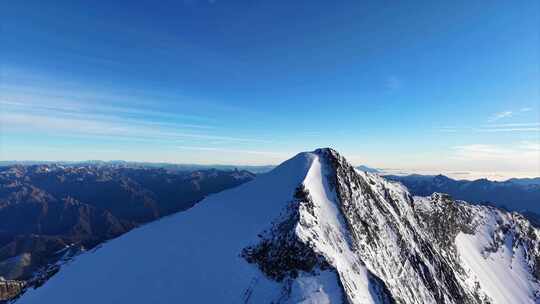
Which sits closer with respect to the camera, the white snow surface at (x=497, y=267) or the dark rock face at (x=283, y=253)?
the dark rock face at (x=283, y=253)

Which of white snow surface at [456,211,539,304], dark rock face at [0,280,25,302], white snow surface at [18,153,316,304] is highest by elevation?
white snow surface at [18,153,316,304]

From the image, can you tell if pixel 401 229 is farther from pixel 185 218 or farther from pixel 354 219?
pixel 185 218

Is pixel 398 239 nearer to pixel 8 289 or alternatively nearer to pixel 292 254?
pixel 292 254

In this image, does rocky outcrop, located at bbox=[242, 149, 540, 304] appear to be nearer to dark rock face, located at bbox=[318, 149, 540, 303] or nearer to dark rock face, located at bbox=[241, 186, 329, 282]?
dark rock face, located at bbox=[241, 186, 329, 282]

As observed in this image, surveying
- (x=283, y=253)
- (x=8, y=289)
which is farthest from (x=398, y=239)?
(x=8, y=289)

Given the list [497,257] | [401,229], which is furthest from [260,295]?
[497,257]

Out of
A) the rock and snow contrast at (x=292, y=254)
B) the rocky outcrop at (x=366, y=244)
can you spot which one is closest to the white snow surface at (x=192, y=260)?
the rock and snow contrast at (x=292, y=254)

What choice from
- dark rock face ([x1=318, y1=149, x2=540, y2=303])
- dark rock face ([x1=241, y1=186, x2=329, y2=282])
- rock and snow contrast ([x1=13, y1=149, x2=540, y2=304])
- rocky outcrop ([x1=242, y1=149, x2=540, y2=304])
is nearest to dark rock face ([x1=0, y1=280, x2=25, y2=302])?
rock and snow contrast ([x1=13, y1=149, x2=540, y2=304])

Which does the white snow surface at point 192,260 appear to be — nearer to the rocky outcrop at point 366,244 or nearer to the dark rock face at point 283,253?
the dark rock face at point 283,253
